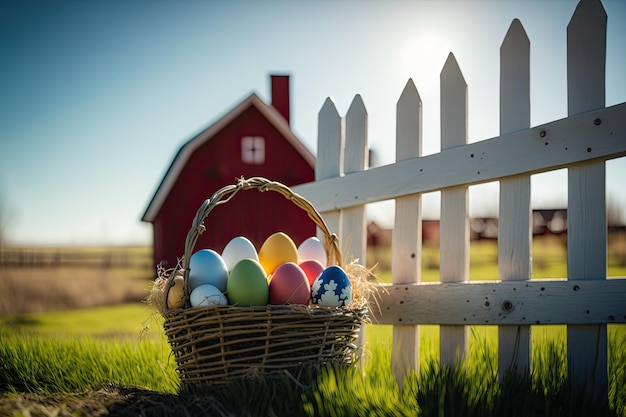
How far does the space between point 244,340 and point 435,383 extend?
86 centimetres

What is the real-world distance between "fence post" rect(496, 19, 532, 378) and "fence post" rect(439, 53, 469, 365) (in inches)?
7.9


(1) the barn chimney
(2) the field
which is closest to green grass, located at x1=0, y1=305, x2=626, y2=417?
(2) the field

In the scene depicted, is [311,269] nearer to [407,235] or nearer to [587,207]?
[407,235]

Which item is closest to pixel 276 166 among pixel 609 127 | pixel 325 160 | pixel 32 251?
pixel 325 160

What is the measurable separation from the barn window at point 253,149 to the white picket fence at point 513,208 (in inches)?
278

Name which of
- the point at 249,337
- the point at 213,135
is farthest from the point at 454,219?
the point at 213,135

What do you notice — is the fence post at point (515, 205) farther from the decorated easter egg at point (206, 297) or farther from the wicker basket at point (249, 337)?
the decorated easter egg at point (206, 297)

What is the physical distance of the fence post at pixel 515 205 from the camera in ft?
9.78

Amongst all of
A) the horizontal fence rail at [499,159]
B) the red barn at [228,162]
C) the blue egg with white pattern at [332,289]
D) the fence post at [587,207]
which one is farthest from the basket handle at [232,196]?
the red barn at [228,162]

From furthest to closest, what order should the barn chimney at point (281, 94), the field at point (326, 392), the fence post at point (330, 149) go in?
1. the barn chimney at point (281, 94)
2. the fence post at point (330, 149)
3. the field at point (326, 392)

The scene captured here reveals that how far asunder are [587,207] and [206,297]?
1.81 m

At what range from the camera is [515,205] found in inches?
119

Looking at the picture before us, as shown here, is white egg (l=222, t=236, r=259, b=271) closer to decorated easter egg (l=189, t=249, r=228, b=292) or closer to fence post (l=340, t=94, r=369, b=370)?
decorated easter egg (l=189, t=249, r=228, b=292)

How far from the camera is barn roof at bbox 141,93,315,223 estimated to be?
1032cm
